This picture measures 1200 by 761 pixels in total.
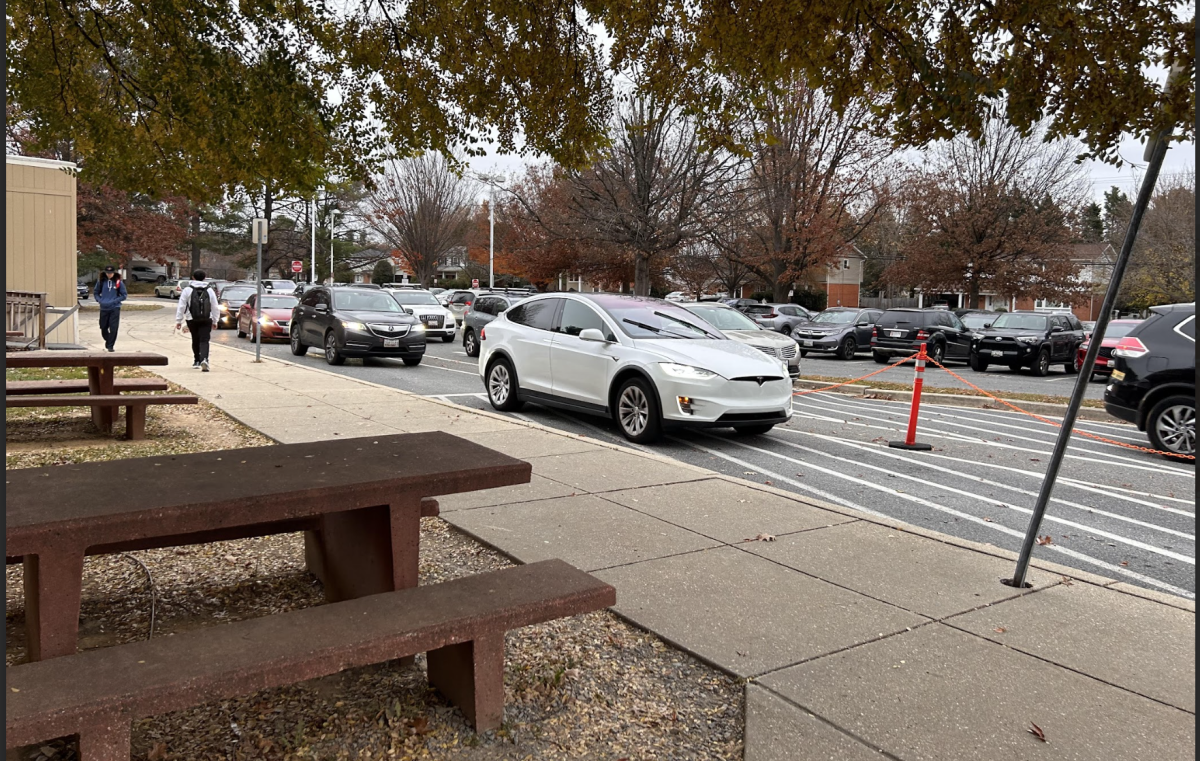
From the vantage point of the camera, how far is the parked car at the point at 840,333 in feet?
89.7

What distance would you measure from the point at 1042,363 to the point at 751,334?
10.7 metres

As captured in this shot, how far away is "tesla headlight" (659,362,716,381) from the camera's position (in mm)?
9211

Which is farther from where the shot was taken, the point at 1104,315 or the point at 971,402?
the point at 971,402

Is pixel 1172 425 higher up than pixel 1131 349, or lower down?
lower down

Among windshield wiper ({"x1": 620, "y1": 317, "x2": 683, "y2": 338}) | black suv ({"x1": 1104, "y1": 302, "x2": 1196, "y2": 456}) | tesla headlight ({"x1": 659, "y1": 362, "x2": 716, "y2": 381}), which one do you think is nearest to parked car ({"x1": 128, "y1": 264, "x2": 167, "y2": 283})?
windshield wiper ({"x1": 620, "y1": 317, "x2": 683, "y2": 338})

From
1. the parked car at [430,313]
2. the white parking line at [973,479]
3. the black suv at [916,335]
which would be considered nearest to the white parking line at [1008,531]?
the white parking line at [973,479]

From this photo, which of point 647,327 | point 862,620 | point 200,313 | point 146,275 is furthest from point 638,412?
point 146,275

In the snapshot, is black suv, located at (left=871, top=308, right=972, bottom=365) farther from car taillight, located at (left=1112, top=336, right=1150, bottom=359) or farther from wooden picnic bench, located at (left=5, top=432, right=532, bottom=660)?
wooden picnic bench, located at (left=5, top=432, right=532, bottom=660)

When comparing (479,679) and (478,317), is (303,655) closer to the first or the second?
(479,679)

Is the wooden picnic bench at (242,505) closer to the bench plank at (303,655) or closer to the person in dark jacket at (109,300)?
the bench plank at (303,655)

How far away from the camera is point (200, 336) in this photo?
15.0m

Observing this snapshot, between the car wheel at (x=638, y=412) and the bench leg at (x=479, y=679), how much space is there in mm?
6311

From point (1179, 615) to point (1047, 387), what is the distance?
16663 millimetres

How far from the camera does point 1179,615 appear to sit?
4367mm
